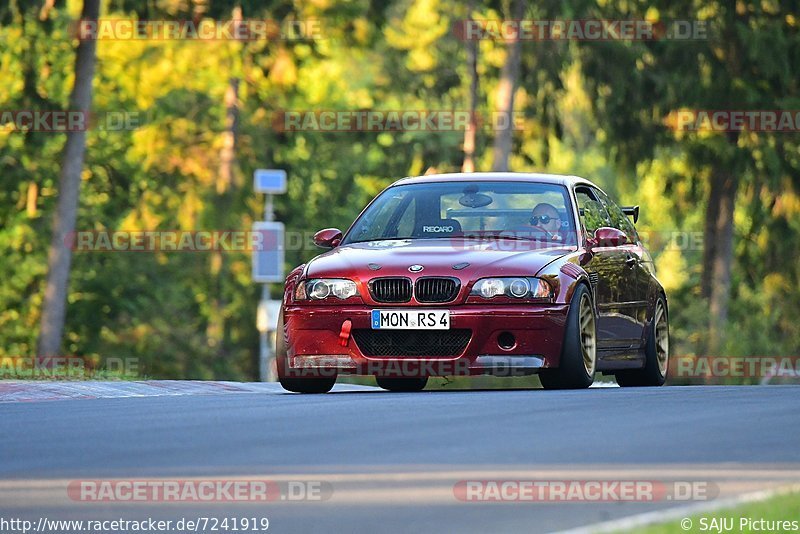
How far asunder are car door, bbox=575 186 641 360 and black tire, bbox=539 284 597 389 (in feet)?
1.16

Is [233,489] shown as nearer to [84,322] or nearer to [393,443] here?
[393,443]

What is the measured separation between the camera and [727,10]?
39969 mm

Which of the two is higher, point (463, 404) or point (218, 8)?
point (218, 8)

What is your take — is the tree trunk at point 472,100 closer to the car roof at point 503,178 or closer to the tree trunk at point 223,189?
the tree trunk at point 223,189

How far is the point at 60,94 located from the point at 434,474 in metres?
43.1

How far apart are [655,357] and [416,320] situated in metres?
3.32

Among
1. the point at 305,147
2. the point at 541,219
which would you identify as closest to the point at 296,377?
the point at 541,219

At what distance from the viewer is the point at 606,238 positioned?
16734 millimetres

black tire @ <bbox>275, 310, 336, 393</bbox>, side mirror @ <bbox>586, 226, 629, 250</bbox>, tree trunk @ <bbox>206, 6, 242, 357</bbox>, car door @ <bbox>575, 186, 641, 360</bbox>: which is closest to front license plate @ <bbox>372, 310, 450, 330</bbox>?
black tire @ <bbox>275, 310, 336, 393</bbox>

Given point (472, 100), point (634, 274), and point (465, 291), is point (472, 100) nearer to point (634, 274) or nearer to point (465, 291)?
point (634, 274)

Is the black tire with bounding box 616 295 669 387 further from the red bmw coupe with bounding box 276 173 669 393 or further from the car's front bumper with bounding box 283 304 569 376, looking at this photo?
the car's front bumper with bounding box 283 304 569 376

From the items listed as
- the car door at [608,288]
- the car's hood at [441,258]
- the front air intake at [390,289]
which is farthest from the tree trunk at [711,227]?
the front air intake at [390,289]

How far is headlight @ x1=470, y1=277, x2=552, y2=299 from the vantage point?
1541 centimetres

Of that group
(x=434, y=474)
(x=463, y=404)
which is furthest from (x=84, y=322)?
(x=434, y=474)
